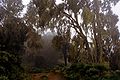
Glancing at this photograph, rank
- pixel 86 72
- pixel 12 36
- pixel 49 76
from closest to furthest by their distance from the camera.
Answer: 1. pixel 86 72
2. pixel 12 36
3. pixel 49 76

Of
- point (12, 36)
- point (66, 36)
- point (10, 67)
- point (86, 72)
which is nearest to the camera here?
point (10, 67)

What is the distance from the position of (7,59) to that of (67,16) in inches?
281

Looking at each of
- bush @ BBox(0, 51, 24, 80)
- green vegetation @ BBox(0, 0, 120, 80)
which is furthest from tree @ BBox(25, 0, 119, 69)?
bush @ BBox(0, 51, 24, 80)

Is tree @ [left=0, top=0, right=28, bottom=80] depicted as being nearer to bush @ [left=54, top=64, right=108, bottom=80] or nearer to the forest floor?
the forest floor

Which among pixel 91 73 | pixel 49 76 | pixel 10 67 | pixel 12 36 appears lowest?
pixel 49 76

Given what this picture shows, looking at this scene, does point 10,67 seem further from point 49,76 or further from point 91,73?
point 91,73

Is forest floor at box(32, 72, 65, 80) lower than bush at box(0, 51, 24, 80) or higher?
lower

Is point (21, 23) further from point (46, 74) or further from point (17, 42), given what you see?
point (46, 74)

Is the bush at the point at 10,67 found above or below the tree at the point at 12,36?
below

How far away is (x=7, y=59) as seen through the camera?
55.7 feet

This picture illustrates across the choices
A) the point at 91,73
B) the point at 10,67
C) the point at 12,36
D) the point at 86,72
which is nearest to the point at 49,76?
the point at 86,72

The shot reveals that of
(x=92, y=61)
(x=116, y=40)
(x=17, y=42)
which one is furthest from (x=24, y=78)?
(x=116, y=40)

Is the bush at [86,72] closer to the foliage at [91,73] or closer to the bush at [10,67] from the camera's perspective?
the foliage at [91,73]

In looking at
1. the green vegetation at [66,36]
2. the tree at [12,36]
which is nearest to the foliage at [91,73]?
the green vegetation at [66,36]
